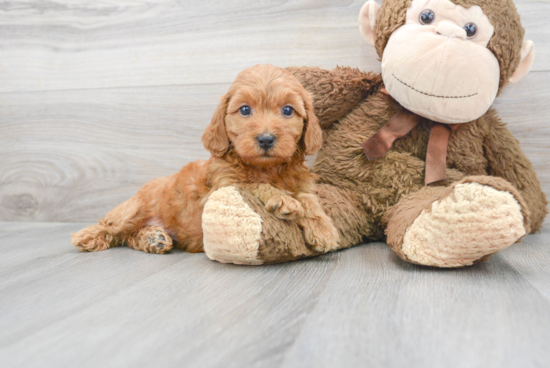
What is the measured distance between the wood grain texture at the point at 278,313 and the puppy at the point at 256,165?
0.52 feet

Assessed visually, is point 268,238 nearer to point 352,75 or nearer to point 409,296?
point 409,296

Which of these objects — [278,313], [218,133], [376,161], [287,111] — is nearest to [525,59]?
[376,161]

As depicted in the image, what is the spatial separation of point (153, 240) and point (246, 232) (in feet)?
1.68

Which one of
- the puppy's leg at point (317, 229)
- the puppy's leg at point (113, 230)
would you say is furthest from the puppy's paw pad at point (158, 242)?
the puppy's leg at point (317, 229)

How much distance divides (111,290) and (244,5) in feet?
4.86

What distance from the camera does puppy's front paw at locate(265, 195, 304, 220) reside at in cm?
124

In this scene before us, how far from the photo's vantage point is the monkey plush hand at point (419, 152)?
1.15m

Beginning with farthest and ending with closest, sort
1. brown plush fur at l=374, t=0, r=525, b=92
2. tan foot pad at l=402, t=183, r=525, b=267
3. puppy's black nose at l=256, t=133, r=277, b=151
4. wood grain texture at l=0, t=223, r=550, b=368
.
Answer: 1. brown plush fur at l=374, t=0, r=525, b=92
2. puppy's black nose at l=256, t=133, r=277, b=151
3. tan foot pad at l=402, t=183, r=525, b=267
4. wood grain texture at l=0, t=223, r=550, b=368

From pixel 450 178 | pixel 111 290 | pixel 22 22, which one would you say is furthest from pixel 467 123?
pixel 22 22

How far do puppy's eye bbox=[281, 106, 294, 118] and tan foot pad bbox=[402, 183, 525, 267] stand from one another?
0.51 m

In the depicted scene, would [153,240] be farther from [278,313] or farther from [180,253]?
[278,313]

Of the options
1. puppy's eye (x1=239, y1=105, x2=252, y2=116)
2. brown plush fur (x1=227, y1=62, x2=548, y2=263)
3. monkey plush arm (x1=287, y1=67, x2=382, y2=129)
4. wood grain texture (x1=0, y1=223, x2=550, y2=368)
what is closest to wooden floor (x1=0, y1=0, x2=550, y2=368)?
wood grain texture (x1=0, y1=223, x2=550, y2=368)

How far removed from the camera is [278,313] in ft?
3.04

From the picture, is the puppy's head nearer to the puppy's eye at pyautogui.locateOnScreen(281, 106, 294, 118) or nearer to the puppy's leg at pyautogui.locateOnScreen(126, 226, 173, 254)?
the puppy's eye at pyautogui.locateOnScreen(281, 106, 294, 118)
